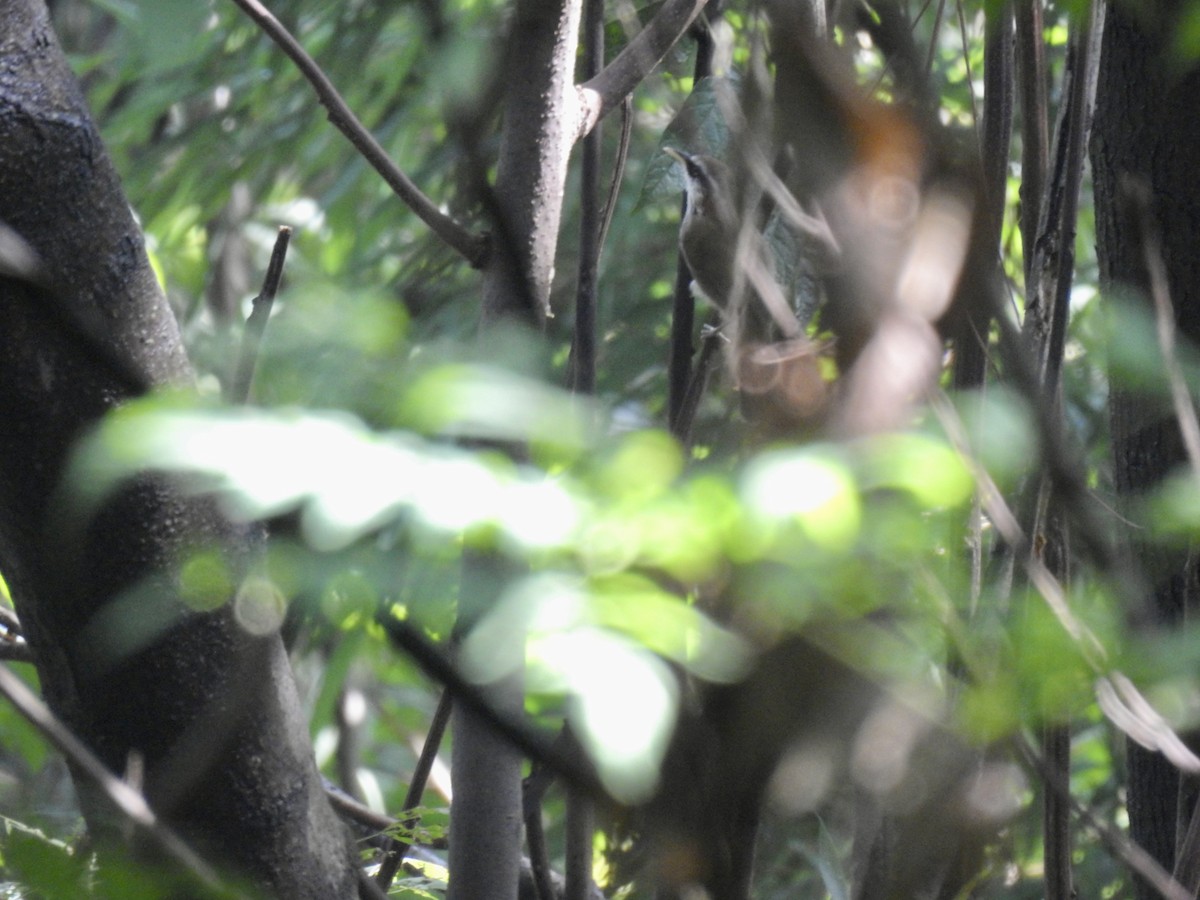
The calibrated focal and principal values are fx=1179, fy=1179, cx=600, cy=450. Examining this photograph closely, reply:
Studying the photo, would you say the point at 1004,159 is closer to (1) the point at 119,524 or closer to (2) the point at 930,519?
(2) the point at 930,519

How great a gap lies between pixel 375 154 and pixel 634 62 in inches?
11.3

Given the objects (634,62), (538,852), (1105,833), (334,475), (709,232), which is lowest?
(709,232)

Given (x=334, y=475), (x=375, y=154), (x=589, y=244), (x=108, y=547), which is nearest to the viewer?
(x=334, y=475)

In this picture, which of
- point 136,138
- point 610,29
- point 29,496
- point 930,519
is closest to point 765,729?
point 930,519

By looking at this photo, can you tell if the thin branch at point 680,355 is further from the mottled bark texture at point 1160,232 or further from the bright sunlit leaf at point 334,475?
the bright sunlit leaf at point 334,475

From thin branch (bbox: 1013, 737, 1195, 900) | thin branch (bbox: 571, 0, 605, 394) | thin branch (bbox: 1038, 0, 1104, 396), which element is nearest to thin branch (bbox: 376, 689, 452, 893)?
thin branch (bbox: 571, 0, 605, 394)

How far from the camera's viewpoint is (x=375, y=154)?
3.17 feet

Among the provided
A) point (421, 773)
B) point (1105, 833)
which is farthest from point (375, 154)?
point (1105, 833)

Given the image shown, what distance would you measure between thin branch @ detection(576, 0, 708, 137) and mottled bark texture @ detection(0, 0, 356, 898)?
42 centimetres

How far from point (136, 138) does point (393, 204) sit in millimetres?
1275

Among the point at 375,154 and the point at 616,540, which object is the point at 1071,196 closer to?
the point at 375,154

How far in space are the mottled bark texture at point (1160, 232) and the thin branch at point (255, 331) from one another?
76 centimetres

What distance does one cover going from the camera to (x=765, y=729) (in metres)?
0.66

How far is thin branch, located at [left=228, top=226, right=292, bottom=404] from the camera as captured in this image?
2.10 feet
